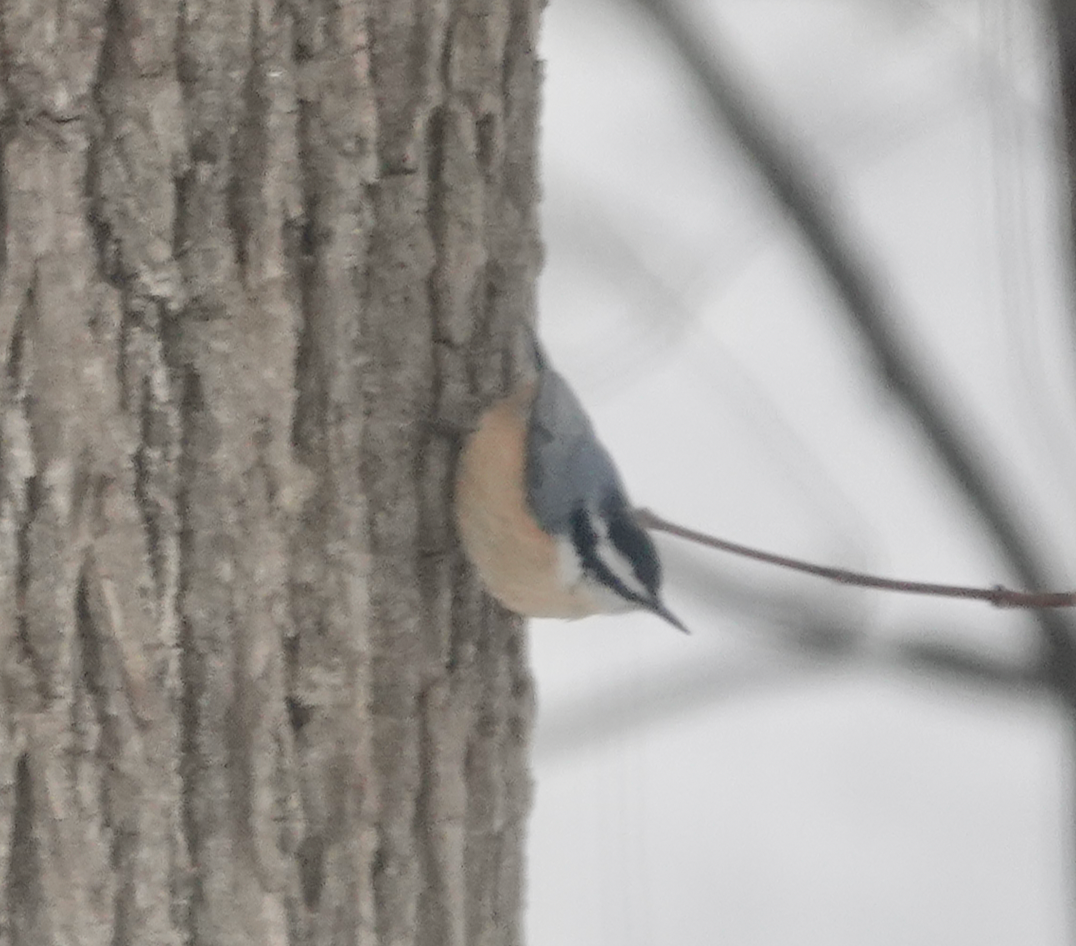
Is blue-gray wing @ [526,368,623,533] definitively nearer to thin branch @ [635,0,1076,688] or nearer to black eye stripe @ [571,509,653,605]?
black eye stripe @ [571,509,653,605]

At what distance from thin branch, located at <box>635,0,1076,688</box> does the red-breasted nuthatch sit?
48cm

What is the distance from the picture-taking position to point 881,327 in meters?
1.64

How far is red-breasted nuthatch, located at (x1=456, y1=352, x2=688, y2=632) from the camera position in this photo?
4.15 ft

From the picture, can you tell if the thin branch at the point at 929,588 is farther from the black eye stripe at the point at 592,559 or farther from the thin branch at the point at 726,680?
the thin branch at the point at 726,680

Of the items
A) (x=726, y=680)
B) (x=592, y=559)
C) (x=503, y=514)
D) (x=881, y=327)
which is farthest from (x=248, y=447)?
(x=726, y=680)

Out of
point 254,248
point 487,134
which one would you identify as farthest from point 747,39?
point 254,248

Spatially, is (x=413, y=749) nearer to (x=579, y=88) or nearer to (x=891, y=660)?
(x=891, y=660)

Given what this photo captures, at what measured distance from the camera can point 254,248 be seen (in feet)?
3.75

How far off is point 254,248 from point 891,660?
1.24 m

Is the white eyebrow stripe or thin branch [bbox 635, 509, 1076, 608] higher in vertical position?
the white eyebrow stripe

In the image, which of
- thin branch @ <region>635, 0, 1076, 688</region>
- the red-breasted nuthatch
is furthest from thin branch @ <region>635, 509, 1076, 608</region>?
thin branch @ <region>635, 0, 1076, 688</region>

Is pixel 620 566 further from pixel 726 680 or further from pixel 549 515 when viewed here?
pixel 726 680

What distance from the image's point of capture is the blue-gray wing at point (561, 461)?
50.6 inches

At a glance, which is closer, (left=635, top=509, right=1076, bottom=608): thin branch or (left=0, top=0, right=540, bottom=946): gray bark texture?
(left=635, top=509, right=1076, bottom=608): thin branch
